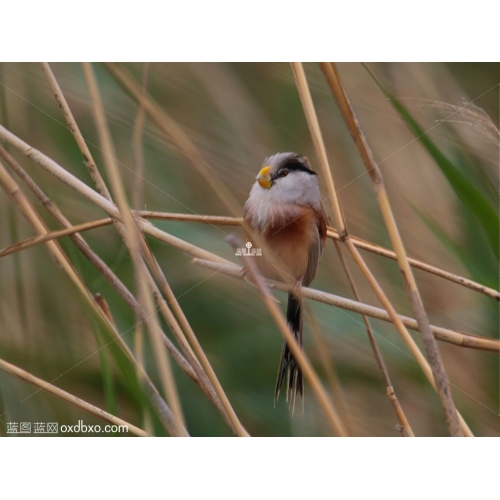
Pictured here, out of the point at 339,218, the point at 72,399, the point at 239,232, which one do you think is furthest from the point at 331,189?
the point at 72,399

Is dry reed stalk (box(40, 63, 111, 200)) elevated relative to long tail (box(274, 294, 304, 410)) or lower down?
elevated

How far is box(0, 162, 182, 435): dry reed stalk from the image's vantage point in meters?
0.90

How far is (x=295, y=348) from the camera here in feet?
2.96

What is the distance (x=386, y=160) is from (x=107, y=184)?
0.42 m

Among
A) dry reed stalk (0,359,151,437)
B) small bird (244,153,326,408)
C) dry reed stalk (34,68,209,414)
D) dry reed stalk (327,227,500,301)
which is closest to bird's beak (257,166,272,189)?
small bird (244,153,326,408)

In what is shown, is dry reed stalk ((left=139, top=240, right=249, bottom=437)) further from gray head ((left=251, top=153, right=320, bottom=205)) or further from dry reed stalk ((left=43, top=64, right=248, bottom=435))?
gray head ((left=251, top=153, right=320, bottom=205))

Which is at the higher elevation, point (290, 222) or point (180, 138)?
point (180, 138)

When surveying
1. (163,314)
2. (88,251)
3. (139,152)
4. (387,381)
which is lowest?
(387,381)

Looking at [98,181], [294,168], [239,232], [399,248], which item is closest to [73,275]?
[98,181]

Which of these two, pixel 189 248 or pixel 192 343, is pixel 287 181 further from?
pixel 192 343

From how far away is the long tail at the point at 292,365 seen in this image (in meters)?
0.90

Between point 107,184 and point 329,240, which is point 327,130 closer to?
point 329,240

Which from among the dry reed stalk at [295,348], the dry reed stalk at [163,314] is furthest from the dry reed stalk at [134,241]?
the dry reed stalk at [295,348]

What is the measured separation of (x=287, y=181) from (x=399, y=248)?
0.63 feet
